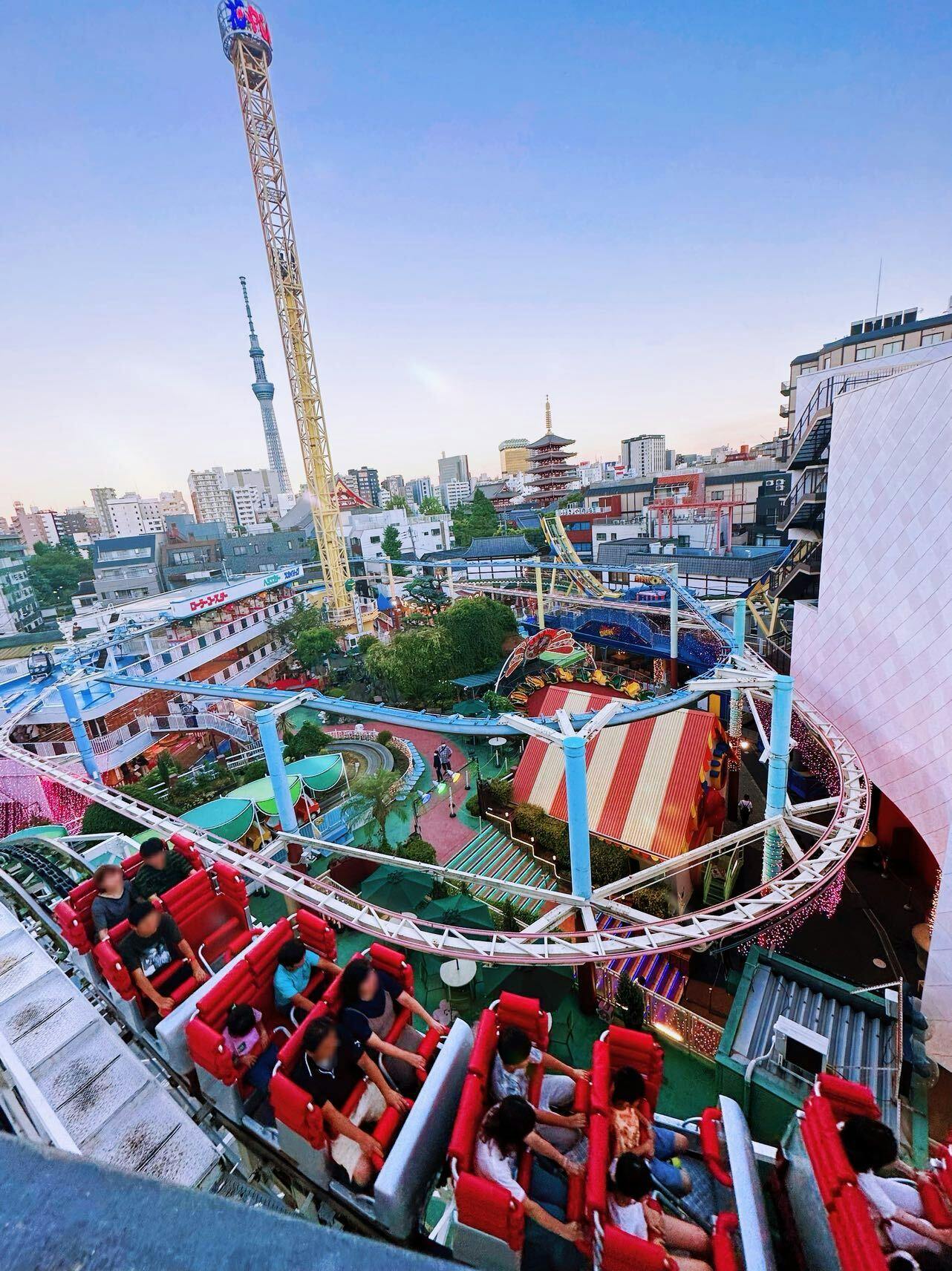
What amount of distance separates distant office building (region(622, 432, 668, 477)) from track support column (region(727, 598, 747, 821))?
111 meters

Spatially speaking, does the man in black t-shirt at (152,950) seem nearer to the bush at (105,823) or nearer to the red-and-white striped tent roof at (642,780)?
the bush at (105,823)

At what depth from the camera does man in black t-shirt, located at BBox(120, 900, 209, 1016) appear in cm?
466

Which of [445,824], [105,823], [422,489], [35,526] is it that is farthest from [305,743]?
[422,489]

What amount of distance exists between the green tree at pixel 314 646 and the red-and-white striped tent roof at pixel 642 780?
1809cm

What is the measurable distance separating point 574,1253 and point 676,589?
18490 millimetres

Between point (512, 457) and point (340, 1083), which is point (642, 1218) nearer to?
point (340, 1083)

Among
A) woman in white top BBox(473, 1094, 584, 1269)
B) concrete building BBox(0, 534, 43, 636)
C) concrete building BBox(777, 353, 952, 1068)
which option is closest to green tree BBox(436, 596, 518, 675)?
concrete building BBox(777, 353, 952, 1068)

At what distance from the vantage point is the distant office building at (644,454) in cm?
12675

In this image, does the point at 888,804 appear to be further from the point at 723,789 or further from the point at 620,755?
the point at 620,755

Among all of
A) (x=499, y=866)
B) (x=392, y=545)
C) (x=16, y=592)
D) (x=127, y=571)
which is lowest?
(x=499, y=866)

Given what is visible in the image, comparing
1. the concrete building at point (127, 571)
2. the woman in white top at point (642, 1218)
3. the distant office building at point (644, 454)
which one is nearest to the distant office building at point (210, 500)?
the concrete building at point (127, 571)

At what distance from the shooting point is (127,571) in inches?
1625

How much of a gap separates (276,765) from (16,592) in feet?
181

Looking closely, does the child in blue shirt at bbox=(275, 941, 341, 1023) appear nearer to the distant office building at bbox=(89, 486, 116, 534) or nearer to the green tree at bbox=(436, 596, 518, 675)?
the green tree at bbox=(436, 596, 518, 675)
